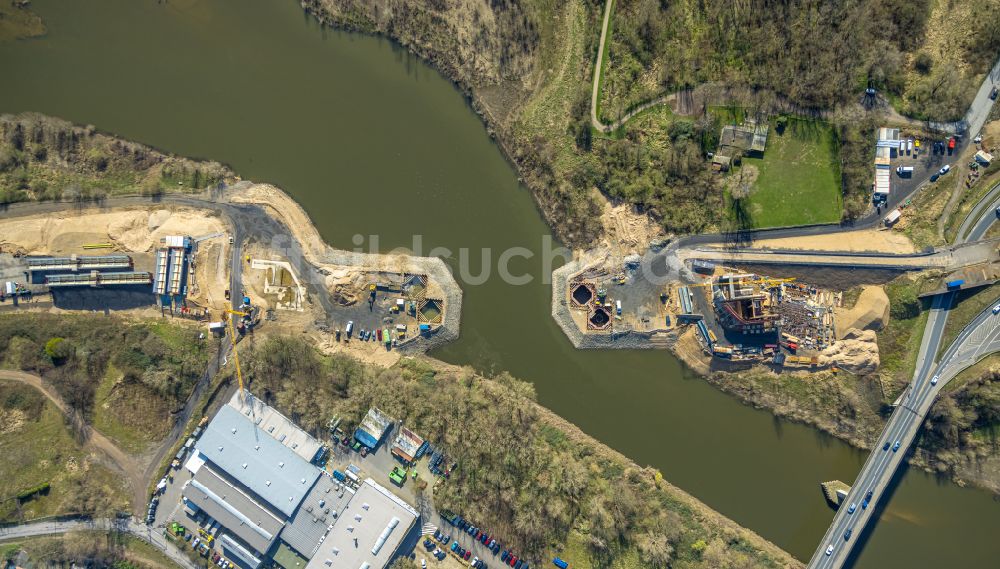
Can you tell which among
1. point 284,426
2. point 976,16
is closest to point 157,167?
point 284,426

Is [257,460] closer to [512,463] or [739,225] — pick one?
[512,463]

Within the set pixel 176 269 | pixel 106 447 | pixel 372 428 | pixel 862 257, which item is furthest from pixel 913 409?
pixel 106 447

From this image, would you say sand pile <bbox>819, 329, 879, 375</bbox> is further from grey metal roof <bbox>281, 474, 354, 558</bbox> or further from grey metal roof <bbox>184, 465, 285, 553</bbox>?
grey metal roof <bbox>184, 465, 285, 553</bbox>

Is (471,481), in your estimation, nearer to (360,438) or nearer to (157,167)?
(360,438)

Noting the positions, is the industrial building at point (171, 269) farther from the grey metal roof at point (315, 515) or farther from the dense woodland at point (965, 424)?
the dense woodland at point (965, 424)

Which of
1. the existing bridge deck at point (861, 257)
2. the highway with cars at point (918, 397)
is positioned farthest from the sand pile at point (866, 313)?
the highway with cars at point (918, 397)

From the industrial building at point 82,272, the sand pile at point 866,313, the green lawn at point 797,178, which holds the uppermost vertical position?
the green lawn at point 797,178
